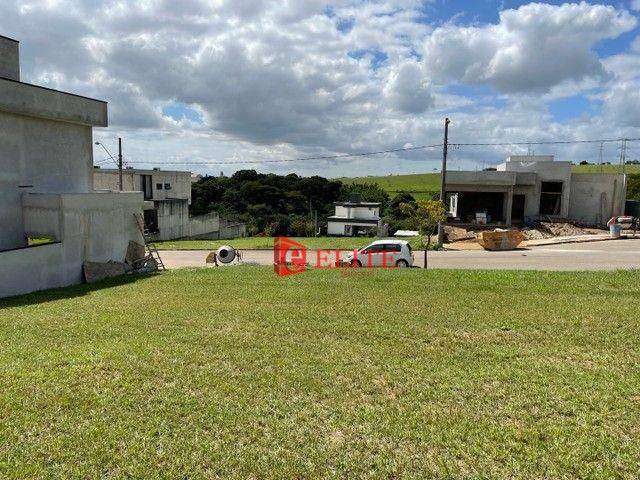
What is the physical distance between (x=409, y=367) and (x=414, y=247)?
83.7 feet

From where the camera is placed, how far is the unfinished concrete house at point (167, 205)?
46.7 metres

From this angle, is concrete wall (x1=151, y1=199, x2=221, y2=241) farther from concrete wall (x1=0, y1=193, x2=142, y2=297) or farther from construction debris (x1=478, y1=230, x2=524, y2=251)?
construction debris (x1=478, y1=230, x2=524, y2=251)

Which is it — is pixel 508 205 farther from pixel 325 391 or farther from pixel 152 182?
pixel 152 182

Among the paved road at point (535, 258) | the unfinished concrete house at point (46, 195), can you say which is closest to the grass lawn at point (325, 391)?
the unfinished concrete house at point (46, 195)

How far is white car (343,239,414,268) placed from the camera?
2209 centimetres

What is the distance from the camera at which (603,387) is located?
6.53m

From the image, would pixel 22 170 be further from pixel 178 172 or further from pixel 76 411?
pixel 178 172

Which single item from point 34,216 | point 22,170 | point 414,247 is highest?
point 22,170

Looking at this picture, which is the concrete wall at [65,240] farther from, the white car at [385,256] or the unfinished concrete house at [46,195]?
the white car at [385,256]

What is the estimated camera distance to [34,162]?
69.6 ft

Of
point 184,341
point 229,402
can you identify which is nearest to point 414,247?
point 184,341

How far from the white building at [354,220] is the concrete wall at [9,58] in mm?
41149

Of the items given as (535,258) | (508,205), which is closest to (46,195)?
(535,258)

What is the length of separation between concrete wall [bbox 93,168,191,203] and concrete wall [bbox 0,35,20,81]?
26.5 m
